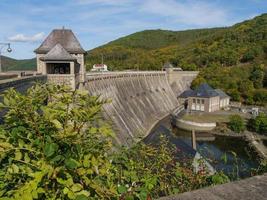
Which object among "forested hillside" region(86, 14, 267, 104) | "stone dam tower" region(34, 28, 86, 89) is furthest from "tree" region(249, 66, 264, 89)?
"stone dam tower" region(34, 28, 86, 89)

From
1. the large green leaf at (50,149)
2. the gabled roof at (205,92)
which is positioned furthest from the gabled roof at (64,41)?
the gabled roof at (205,92)

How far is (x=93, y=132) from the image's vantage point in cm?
327

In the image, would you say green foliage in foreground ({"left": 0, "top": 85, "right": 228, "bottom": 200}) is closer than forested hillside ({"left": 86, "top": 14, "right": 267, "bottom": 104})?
Yes

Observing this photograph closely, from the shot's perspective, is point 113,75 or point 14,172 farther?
point 113,75

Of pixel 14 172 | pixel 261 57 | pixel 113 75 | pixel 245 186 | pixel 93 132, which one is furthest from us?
pixel 261 57

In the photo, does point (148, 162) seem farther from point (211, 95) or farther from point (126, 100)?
point (211, 95)

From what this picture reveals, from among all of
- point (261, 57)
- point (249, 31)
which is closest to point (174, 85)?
point (261, 57)

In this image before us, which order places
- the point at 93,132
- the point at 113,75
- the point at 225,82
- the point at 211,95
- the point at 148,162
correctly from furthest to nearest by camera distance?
the point at 225,82 → the point at 211,95 → the point at 113,75 → the point at 148,162 → the point at 93,132

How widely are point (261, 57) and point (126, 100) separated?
65.1m

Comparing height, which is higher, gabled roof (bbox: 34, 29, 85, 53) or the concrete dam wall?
gabled roof (bbox: 34, 29, 85, 53)

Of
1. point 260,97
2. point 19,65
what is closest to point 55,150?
point 260,97

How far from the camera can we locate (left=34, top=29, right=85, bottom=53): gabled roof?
30719 millimetres

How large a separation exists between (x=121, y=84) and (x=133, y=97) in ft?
9.67

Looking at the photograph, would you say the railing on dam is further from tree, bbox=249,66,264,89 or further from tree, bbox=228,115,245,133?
tree, bbox=249,66,264,89
